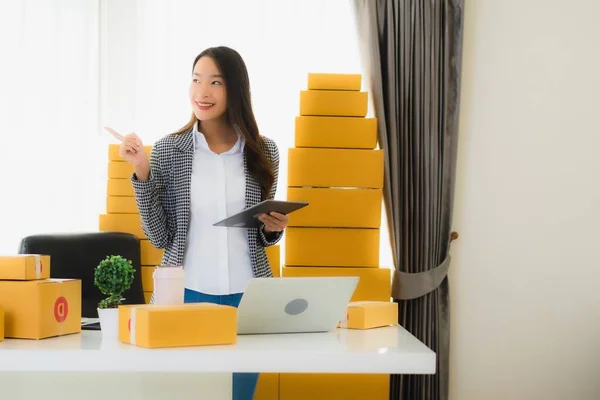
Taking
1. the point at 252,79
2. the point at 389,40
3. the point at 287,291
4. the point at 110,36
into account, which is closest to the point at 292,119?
the point at 252,79

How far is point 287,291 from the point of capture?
5.30 ft

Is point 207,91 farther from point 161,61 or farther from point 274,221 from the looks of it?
point 161,61

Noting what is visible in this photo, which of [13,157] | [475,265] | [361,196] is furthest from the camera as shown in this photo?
[475,265]

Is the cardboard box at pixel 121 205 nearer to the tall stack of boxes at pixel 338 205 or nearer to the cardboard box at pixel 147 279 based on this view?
the cardboard box at pixel 147 279

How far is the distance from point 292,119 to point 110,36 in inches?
33.3

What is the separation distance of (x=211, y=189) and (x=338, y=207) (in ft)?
2.39

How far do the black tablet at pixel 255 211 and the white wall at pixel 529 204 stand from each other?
59.6 inches

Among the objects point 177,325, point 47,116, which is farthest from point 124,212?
point 177,325

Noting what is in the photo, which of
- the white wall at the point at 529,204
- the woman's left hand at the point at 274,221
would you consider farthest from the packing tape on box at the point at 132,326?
the white wall at the point at 529,204

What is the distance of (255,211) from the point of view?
6.39 feet

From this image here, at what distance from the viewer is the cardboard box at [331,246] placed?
9.53 ft

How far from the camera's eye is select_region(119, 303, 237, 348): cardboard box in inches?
57.1

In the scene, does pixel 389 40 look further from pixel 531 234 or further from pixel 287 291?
pixel 287 291

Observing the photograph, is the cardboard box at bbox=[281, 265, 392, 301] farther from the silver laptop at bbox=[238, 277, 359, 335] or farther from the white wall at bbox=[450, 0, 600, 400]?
the silver laptop at bbox=[238, 277, 359, 335]
